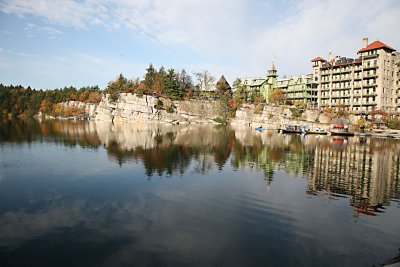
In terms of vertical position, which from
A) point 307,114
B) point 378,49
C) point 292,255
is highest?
point 378,49

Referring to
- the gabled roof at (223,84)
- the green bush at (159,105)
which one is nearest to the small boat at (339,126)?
the gabled roof at (223,84)

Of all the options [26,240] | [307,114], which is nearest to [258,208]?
[26,240]

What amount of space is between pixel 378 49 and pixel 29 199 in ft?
376

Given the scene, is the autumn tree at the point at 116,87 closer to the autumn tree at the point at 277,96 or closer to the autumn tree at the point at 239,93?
the autumn tree at the point at 239,93

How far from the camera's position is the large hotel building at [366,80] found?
98.1 m

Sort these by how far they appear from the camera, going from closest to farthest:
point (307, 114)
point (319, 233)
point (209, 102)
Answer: point (319, 233) → point (307, 114) → point (209, 102)

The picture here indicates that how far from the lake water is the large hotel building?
7508 cm

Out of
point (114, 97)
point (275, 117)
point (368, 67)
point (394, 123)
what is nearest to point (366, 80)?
point (368, 67)

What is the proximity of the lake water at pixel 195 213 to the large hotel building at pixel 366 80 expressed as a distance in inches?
2956

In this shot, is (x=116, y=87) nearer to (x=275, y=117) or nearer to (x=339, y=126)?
(x=275, y=117)

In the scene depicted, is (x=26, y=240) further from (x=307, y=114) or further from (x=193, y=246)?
(x=307, y=114)

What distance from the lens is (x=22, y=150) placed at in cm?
4622

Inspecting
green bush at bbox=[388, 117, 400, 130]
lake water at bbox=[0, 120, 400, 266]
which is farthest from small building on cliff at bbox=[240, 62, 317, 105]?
lake water at bbox=[0, 120, 400, 266]

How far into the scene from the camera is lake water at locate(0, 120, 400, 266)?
14.6m
